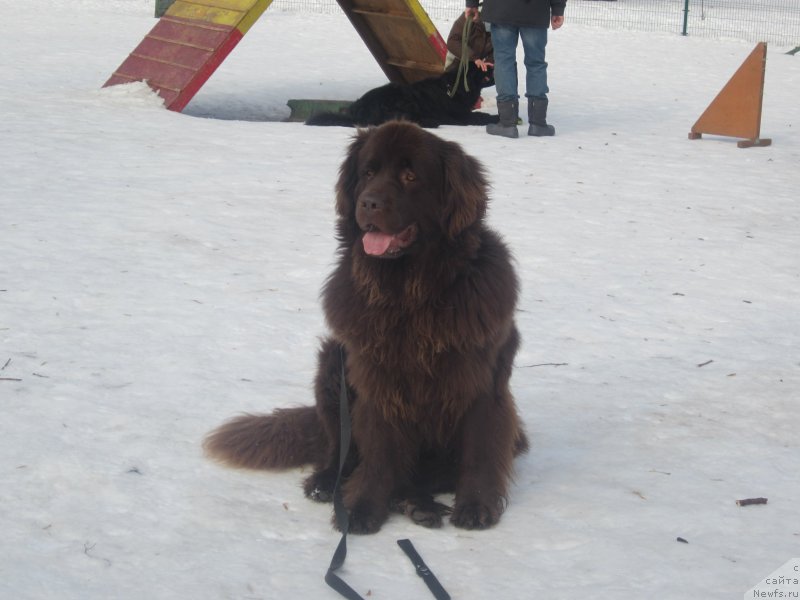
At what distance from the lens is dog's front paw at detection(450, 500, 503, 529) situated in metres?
3.01

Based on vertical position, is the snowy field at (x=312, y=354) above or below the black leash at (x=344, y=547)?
below

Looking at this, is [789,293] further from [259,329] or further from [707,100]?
[707,100]

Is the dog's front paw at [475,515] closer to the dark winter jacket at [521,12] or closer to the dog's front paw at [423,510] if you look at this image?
the dog's front paw at [423,510]

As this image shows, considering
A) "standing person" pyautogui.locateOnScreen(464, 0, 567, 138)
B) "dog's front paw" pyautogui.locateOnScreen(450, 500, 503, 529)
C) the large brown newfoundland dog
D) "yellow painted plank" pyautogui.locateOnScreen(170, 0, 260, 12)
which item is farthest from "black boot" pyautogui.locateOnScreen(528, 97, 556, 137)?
"dog's front paw" pyautogui.locateOnScreen(450, 500, 503, 529)

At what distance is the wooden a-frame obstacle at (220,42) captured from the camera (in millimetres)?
9344

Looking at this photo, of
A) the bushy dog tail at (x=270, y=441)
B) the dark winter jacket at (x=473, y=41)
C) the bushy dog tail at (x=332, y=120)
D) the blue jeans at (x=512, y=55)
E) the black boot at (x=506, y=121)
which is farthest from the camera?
the dark winter jacket at (x=473, y=41)

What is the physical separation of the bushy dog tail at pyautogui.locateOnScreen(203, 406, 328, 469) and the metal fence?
16684 millimetres

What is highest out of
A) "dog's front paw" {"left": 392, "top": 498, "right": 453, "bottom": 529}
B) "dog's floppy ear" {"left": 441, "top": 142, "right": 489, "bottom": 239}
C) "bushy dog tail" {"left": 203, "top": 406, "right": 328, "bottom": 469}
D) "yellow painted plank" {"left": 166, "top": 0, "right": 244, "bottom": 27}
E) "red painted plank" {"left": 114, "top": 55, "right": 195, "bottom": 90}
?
"dog's floppy ear" {"left": 441, "top": 142, "right": 489, "bottom": 239}

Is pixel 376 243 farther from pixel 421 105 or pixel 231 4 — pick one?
pixel 231 4

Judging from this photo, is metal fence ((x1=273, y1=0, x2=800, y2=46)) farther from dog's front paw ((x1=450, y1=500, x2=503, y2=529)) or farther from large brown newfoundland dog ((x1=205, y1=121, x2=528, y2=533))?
dog's front paw ((x1=450, y1=500, x2=503, y2=529))

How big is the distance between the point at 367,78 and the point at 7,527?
Answer: 10954 mm

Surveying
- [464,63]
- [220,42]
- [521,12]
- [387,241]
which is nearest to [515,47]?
[521,12]

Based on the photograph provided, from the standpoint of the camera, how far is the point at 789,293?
221 inches

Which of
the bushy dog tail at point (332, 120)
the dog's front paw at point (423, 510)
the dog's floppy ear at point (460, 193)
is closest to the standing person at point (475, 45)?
the bushy dog tail at point (332, 120)
